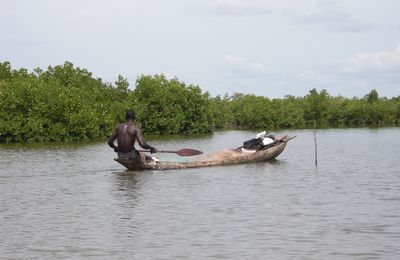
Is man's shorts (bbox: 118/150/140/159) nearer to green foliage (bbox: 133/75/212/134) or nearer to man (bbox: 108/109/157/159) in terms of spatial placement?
man (bbox: 108/109/157/159)

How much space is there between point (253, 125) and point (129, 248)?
93.0m

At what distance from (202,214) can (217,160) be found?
10.5 meters

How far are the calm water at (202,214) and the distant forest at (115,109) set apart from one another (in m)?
29.7

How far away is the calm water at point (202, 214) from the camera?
452 inches

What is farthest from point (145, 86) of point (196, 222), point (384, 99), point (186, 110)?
point (384, 99)

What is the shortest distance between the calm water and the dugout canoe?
0.40m

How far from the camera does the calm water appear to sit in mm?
11477

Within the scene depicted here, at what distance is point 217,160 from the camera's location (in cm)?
2542

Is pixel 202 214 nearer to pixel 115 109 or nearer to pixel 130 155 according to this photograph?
pixel 130 155

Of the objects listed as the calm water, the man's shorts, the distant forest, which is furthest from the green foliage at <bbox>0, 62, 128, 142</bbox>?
the man's shorts

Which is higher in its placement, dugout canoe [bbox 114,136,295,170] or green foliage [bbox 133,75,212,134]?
green foliage [bbox 133,75,212,134]

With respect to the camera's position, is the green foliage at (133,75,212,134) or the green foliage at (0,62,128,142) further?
the green foliage at (133,75,212,134)

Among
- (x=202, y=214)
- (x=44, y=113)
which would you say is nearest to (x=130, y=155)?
(x=202, y=214)

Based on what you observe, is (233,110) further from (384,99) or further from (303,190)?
(303,190)
